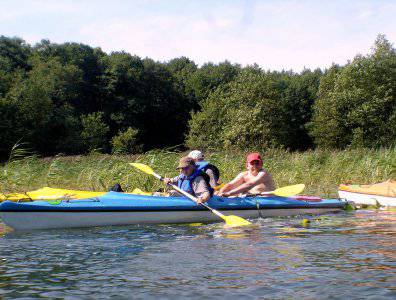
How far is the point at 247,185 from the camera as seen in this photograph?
344 inches

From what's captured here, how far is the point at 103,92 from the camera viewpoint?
45219mm

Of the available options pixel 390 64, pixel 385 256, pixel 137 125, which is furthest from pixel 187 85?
pixel 385 256

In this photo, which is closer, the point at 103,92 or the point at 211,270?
the point at 211,270

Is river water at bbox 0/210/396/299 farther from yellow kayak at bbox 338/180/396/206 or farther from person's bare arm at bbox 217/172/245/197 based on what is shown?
yellow kayak at bbox 338/180/396/206

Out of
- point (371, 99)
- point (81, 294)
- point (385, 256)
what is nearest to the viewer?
point (81, 294)

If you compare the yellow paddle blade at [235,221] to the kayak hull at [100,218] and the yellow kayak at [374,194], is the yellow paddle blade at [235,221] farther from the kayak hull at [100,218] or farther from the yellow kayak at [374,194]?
the yellow kayak at [374,194]

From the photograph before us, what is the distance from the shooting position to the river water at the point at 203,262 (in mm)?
4105

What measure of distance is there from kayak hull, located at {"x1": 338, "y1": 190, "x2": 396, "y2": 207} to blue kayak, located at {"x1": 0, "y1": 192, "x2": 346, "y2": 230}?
1645 millimetres

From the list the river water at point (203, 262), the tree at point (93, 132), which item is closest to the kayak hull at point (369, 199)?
the river water at point (203, 262)

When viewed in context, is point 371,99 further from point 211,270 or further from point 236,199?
point 211,270

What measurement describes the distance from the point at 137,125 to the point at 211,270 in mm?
41301

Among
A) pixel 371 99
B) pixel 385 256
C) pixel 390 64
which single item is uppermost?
pixel 390 64

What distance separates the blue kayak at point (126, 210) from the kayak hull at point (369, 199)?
1.65 meters

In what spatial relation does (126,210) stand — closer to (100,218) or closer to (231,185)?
(100,218)
